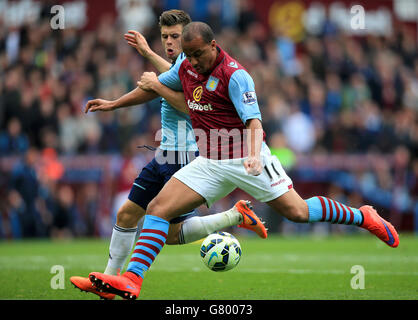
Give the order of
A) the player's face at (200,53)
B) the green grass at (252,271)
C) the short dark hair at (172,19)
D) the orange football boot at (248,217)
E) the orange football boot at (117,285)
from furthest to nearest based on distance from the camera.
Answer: the orange football boot at (248,217) → the short dark hair at (172,19) → the green grass at (252,271) → the player's face at (200,53) → the orange football boot at (117,285)

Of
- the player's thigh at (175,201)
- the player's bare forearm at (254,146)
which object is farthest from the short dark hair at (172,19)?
the player's thigh at (175,201)

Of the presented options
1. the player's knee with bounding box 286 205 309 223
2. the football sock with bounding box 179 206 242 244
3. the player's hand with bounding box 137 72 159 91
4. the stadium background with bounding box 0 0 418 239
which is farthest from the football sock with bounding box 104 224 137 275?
the stadium background with bounding box 0 0 418 239

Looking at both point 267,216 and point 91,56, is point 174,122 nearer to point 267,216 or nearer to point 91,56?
point 267,216

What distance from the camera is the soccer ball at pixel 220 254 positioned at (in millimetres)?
7059

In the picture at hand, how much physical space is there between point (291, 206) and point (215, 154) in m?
0.85

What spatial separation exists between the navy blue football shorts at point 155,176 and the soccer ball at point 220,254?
420 mm

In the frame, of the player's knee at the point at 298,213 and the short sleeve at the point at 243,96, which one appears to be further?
the player's knee at the point at 298,213

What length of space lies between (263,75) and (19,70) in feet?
18.9

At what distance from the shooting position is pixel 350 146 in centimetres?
1570

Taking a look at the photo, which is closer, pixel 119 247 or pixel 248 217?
pixel 119 247

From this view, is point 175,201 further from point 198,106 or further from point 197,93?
point 197,93

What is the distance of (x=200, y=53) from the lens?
6.12 m

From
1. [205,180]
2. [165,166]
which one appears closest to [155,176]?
[165,166]

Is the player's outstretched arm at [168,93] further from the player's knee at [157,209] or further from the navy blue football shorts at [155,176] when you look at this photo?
the player's knee at [157,209]
